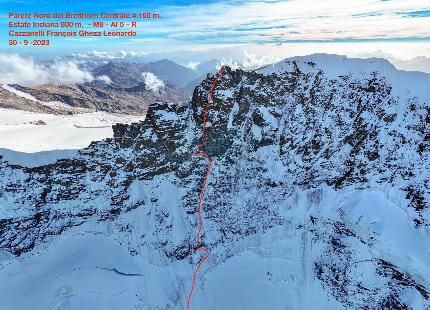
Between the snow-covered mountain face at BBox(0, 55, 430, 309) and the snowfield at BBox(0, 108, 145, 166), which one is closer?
the snow-covered mountain face at BBox(0, 55, 430, 309)

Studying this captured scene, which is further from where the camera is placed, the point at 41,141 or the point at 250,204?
the point at 41,141

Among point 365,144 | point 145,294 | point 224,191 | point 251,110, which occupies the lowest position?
point 145,294

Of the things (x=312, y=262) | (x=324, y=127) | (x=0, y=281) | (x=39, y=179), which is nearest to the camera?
(x=0, y=281)

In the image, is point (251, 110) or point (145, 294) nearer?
point (145, 294)

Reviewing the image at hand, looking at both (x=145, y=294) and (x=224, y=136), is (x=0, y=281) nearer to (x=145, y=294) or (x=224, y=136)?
(x=145, y=294)

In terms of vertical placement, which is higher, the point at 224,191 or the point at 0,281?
the point at 224,191

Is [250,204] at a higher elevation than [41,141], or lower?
lower

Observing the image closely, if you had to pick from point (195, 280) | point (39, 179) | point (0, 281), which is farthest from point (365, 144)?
point (0, 281)

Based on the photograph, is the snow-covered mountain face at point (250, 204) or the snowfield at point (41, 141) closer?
the snow-covered mountain face at point (250, 204)
